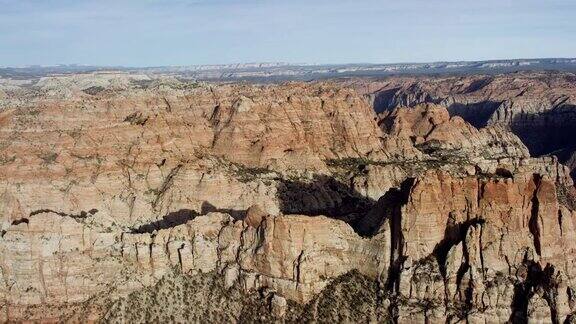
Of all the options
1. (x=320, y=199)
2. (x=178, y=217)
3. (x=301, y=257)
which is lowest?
(x=178, y=217)

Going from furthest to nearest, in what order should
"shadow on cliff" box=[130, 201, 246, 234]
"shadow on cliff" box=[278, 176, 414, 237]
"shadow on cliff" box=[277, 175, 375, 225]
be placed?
"shadow on cliff" box=[277, 175, 375, 225], "shadow on cliff" box=[278, 176, 414, 237], "shadow on cliff" box=[130, 201, 246, 234]

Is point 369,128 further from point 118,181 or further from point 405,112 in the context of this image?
point 118,181

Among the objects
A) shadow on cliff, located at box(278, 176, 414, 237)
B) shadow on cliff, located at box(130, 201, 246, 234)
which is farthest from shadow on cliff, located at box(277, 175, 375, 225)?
shadow on cliff, located at box(130, 201, 246, 234)

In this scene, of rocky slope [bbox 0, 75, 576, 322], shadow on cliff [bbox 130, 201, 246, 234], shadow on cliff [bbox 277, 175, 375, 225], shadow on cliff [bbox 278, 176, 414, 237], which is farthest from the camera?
shadow on cliff [bbox 277, 175, 375, 225]

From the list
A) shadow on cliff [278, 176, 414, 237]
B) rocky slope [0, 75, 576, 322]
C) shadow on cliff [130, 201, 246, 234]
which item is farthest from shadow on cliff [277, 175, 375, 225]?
rocky slope [0, 75, 576, 322]

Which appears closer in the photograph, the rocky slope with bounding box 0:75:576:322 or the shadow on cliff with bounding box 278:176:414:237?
the rocky slope with bounding box 0:75:576:322

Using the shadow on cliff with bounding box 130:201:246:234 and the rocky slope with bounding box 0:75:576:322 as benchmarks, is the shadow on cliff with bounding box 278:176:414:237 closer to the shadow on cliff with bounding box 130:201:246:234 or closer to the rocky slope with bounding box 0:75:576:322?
the shadow on cliff with bounding box 130:201:246:234

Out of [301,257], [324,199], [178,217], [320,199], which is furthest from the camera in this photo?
[324,199]

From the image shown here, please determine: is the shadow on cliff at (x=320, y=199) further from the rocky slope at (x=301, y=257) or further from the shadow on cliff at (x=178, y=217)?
the rocky slope at (x=301, y=257)

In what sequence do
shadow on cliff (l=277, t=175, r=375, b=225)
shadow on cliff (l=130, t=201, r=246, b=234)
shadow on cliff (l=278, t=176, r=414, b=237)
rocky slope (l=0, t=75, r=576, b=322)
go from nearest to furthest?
rocky slope (l=0, t=75, r=576, b=322), shadow on cliff (l=130, t=201, r=246, b=234), shadow on cliff (l=278, t=176, r=414, b=237), shadow on cliff (l=277, t=175, r=375, b=225)

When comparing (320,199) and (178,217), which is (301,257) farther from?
(320,199)

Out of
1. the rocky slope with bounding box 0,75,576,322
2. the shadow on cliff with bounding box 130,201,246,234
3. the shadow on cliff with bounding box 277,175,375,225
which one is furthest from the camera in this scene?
the shadow on cliff with bounding box 277,175,375,225

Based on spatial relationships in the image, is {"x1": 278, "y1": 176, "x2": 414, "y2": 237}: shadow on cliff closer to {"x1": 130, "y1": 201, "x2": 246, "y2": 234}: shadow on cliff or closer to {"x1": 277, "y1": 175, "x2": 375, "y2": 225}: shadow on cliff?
{"x1": 277, "y1": 175, "x2": 375, "y2": 225}: shadow on cliff

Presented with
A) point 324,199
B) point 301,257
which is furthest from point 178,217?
point 301,257
